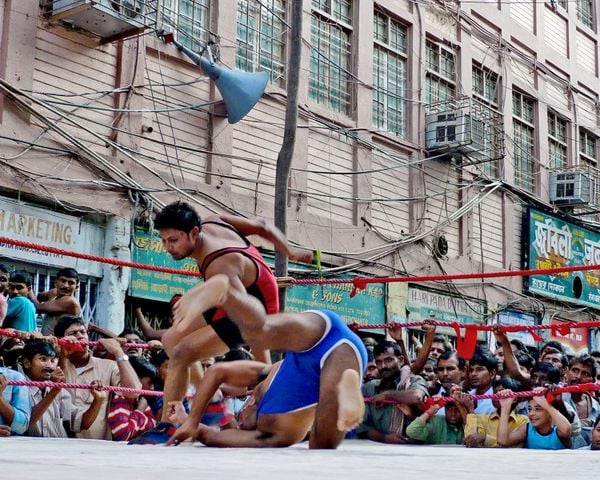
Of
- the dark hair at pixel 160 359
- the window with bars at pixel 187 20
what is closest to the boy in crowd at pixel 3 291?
the dark hair at pixel 160 359

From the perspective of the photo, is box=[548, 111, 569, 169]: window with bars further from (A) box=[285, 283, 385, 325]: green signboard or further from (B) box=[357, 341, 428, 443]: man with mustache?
(B) box=[357, 341, 428, 443]: man with mustache

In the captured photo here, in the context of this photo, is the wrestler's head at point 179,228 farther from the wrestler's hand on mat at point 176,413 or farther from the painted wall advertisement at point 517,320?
the painted wall advertisement at point 517,320

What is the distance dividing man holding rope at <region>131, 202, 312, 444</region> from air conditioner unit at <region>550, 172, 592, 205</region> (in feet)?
47.3

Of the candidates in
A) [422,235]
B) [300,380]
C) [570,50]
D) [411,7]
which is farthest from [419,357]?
[570,50]

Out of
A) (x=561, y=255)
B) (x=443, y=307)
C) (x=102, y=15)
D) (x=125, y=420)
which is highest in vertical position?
(x=102, y=15)

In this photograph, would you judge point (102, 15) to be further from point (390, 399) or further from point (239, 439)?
point (239, 439)

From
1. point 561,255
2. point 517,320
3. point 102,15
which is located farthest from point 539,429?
point 561,255

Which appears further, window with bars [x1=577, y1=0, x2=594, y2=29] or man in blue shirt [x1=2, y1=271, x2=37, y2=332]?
window with bars [x1=577, y1=0, x2=594, y2=29]

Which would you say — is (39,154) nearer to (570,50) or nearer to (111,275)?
(111,275)

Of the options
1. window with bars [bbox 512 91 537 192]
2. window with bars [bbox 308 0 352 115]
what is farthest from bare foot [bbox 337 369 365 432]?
window with bars [bbox 512 91 537 192]

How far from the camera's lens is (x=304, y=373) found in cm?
462

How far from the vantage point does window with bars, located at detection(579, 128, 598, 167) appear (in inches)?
→ 820

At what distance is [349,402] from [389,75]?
11.7 m

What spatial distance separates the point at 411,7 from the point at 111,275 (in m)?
7.97
